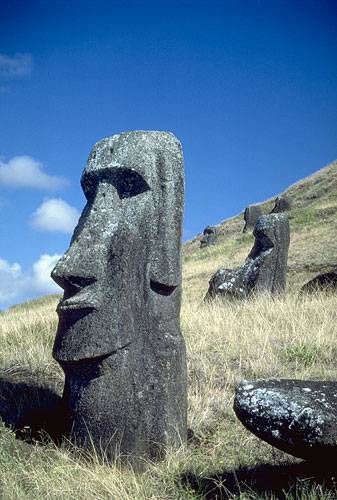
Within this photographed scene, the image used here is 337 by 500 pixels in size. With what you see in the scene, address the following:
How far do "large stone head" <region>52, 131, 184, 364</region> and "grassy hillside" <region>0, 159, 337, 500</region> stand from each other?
3.23 ft

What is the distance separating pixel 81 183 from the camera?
6.10 m

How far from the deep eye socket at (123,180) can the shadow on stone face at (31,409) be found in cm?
211

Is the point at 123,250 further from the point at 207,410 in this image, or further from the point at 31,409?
the point at 31,409

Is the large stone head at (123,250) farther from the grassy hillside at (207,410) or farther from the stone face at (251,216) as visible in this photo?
the stone face at (251,216)

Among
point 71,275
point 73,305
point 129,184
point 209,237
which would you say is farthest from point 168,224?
point 209,237

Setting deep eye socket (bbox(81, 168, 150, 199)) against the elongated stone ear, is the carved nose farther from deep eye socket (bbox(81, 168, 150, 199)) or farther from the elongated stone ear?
deep eye socket (bbox(81, 168, 150, 199))

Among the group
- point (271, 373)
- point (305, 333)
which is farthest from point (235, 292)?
point (271, 373)

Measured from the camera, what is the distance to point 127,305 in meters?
5.39

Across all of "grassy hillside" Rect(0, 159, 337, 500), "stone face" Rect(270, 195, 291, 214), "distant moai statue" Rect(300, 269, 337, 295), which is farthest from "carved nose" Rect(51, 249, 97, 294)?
"stone face" Rect(270, 195, 291, 214)

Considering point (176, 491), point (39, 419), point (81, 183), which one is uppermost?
point (81, 183)

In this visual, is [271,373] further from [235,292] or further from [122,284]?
[235,292]

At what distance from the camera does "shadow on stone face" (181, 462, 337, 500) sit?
13.8 ft

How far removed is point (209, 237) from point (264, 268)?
91.4 ft

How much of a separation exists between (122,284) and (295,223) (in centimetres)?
3050
